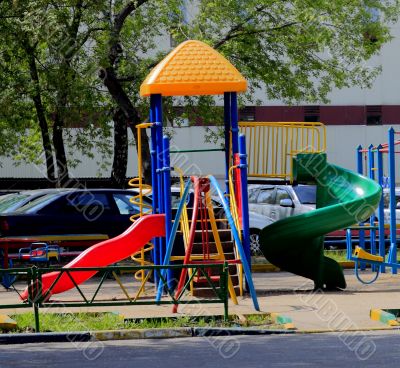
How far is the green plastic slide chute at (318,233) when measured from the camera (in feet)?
54.9

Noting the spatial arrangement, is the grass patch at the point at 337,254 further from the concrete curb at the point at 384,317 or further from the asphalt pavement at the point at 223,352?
the asphalt pavement at the point at 223,352

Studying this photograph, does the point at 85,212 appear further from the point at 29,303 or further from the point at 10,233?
the point at 29,303

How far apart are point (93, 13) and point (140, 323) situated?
1222 cm

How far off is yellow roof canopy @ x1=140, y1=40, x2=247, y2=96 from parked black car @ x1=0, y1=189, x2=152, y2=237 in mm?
4537

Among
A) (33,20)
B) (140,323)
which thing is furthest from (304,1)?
(140,323)

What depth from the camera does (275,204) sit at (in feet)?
79.6

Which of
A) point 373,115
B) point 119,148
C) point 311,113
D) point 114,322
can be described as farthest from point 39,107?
point 373,115

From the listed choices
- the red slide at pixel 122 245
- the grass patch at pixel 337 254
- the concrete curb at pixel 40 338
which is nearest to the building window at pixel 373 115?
the grass patch at pixel 337 254

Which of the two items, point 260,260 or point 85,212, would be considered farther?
point 260,260

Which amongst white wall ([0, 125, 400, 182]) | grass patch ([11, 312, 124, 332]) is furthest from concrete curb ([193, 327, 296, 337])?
white wall ([0, 125, 400, 182])

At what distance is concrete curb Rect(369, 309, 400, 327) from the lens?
1230 centimetres

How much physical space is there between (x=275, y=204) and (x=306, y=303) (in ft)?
30.9

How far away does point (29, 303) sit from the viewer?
12188 mm

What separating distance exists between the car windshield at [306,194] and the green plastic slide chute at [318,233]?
19.7ft
